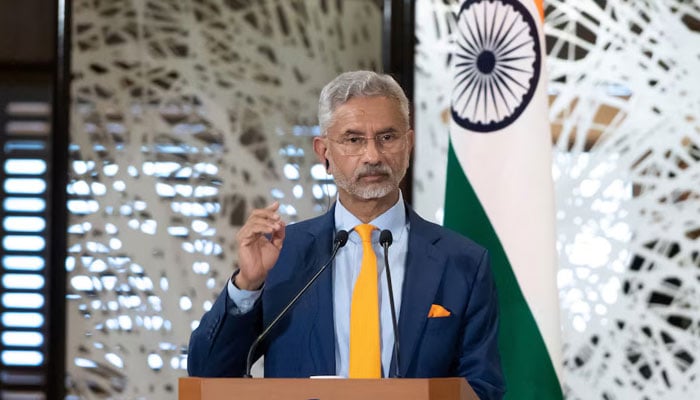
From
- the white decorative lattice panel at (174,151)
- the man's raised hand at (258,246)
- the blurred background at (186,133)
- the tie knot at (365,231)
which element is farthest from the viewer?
the white decorative lattice panel at (174,151)

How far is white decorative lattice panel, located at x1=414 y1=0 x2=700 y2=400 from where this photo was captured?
429 cm

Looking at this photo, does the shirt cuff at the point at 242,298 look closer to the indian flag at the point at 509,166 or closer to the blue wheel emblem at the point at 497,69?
the indian flag at the point at 509,166

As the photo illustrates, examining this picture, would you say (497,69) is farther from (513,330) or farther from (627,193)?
(627,193)

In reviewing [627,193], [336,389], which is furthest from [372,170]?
[627,193]

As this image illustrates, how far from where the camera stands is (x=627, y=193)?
4.36 meters

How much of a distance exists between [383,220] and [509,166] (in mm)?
1066

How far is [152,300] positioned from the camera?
464 cm

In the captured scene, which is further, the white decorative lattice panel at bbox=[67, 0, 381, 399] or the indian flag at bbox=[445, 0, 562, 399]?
the white decorative lattice panel at bbox=[67, 0, 381, 399]

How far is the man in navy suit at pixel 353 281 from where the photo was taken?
8.02 feet

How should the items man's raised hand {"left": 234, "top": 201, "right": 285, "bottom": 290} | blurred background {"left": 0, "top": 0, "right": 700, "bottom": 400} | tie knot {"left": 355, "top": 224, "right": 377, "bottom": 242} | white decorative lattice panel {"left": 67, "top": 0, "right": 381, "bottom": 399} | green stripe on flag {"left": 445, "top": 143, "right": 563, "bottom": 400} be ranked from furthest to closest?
white decorative lattice panel {"left": 67, "top": 0, "right": 381, "bottom": 399}
blurred background {"left": 0, "top": 0, "right": 700, "bottom": 400}
green stripe on flag {"left": 445, "top": 143, "right": 563, "bottom": 400}
tie knot {"left": 355, "top": 224, "right": 377, "bottom": 242}
man's raised hand {"left": 234, "top": 201, "right": 285, "bottom": 290}

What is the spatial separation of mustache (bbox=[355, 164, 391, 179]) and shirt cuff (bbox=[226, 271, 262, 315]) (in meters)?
0.35

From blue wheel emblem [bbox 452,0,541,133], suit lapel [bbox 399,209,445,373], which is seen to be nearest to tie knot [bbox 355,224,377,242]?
suit lapel [bbox 399,209,445,373]

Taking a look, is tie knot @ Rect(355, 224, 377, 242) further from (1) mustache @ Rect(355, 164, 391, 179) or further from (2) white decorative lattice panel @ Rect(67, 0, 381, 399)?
(2) white decorative lattice panel @ Rect(67, 0, 381, 399)

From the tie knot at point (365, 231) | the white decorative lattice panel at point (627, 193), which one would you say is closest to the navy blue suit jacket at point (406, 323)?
the tie knot at point (365, 231)
